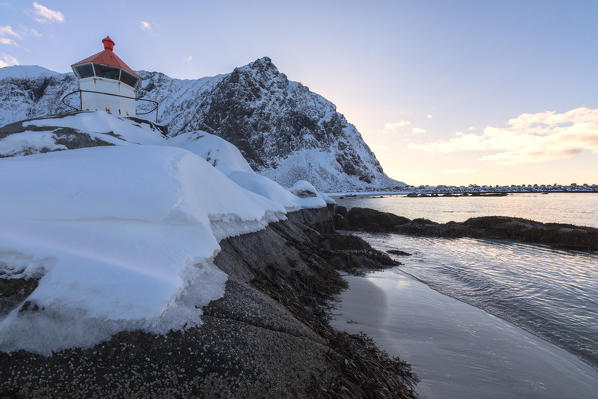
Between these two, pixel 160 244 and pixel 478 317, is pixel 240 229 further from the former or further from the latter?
pixel 478 317

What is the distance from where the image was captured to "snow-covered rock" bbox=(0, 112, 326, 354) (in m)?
1.87

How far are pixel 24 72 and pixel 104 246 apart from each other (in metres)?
117

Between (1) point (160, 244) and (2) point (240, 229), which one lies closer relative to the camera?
(1) point (160, 244)

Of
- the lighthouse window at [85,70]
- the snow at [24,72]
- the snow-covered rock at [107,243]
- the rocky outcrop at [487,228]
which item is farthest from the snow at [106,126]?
the snow at [24,72]

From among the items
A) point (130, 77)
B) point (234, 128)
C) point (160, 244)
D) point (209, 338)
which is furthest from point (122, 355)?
point (234, 128)

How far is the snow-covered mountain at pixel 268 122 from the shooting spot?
10625 centimetres

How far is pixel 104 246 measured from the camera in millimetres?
2412

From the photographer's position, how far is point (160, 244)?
2.68 meters

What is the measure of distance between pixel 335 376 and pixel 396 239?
15.1 metres

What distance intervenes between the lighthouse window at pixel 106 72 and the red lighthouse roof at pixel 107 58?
0.25 m

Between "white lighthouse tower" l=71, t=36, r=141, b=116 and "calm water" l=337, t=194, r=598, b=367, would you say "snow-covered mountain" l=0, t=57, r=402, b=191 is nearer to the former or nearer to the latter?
"white lighthouse tower" l=71, t=36, r=141, b=116

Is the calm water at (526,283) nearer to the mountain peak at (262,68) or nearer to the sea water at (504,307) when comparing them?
the sea water at (504,307)

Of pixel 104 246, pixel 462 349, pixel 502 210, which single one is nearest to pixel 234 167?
pixel 104 246

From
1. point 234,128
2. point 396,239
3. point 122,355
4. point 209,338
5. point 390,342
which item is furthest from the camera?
point 234,128
